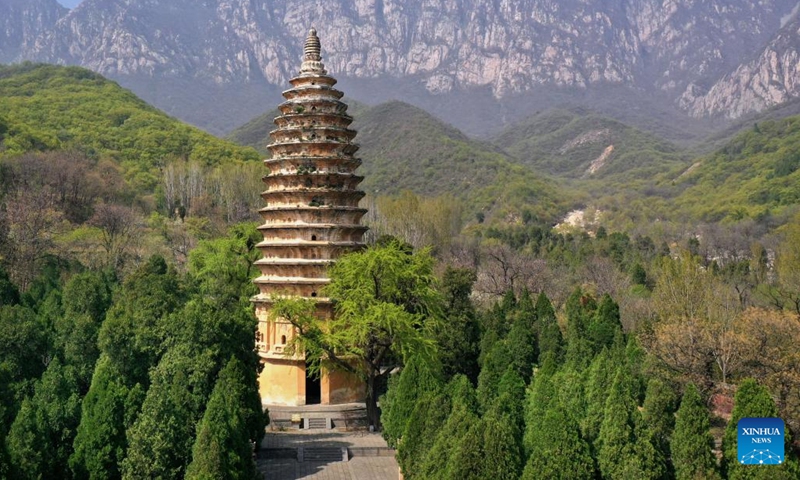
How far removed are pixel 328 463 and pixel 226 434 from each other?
5713 mm

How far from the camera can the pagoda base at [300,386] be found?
94.5ft

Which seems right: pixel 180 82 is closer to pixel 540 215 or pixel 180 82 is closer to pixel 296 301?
pixel 540 215

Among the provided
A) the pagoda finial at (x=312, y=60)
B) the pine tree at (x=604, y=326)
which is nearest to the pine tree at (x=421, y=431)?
the pine tree at (x=604, y=326)

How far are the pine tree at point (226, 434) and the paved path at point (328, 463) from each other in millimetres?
2112

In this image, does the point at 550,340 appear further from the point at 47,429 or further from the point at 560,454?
the point at 47,429

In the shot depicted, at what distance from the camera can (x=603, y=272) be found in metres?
52.8

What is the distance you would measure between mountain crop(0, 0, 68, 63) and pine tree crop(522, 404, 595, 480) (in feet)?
631

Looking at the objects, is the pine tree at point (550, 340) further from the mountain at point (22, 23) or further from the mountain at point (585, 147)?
the mountain at point (22, 23)

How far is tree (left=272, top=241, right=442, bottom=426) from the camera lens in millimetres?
25531

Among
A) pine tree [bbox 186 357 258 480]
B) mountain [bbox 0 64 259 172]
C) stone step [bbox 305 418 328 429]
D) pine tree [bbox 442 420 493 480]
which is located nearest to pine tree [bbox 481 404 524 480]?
pine tree [bbox 442 420 493 480]

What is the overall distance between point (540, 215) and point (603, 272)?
44.9m

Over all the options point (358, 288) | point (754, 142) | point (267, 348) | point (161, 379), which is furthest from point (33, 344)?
point (754, 142)

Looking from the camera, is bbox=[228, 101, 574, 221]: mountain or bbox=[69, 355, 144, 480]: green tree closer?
bbox=[69, 355, 144, 480]: green tree

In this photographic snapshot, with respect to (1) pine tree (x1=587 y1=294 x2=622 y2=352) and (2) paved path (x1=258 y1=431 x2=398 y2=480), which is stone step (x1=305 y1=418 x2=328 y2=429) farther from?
(1) pine tree (x1=587 y1=294 x2=622 y2=352)
